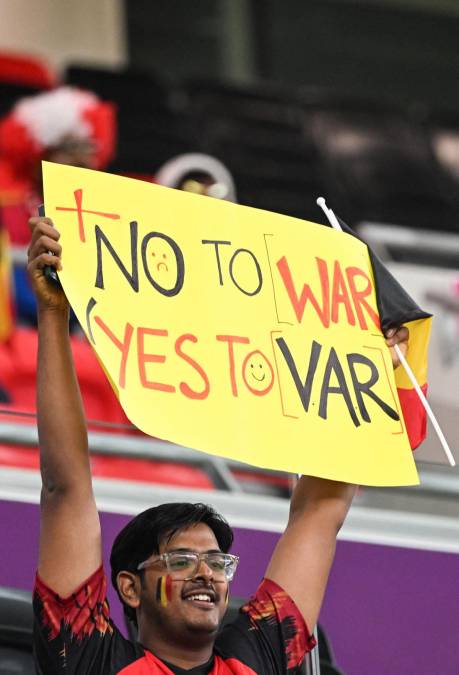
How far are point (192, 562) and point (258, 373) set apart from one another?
34 centimetres

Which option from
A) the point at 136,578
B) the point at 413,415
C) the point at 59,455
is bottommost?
the point at 136,578

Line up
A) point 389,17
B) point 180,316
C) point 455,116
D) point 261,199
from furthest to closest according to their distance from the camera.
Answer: point 389,17 → point 455,116 → point 261,199 → point 180,316

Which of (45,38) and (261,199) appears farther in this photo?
(45,38)

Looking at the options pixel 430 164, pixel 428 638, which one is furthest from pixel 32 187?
pixel 430 164

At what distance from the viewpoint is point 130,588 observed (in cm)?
268

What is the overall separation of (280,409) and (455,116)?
647cm

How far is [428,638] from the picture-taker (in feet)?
12.1

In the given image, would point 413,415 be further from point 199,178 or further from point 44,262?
point 199,178

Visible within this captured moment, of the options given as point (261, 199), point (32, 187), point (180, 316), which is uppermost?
point (261, 199)

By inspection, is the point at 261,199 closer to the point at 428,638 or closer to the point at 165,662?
the point at 428,638

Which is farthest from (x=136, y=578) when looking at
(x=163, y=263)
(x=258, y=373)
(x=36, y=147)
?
(x=36, y=147)

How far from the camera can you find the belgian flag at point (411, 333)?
9.63 ft

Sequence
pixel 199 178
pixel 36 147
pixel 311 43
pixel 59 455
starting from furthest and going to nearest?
pixel 311 43 → pixel 36 147 → pixel 199 178 → pixel 59 455

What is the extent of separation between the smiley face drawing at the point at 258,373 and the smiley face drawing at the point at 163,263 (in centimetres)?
16
